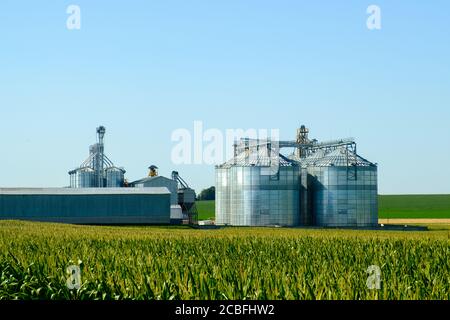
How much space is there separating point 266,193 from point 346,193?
8.86m

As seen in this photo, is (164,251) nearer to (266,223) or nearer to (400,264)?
(400,264)

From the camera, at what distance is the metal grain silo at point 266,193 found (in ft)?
271

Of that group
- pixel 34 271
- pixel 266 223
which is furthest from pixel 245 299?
pixel 266 223

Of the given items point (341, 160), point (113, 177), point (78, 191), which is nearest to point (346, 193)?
point (341, 160)

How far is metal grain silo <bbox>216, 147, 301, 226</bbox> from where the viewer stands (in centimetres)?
8275

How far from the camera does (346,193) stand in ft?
272

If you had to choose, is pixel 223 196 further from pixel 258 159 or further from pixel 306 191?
pixel 306 191

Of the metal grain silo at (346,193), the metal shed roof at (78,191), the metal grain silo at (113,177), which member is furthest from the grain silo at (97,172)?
the metal grain silo at (346,193)

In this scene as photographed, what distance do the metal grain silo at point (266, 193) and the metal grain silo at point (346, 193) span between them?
8.82 ft

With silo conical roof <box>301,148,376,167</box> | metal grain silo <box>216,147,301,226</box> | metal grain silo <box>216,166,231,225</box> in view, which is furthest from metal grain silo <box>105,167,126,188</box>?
silo conical roof <box>301,148,376,167</box>

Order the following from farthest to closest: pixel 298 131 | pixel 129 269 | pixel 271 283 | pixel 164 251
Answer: pixel 298 131, pixel 164 251, pixel 129 269, pixel 271 283

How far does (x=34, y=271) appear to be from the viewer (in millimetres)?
18578

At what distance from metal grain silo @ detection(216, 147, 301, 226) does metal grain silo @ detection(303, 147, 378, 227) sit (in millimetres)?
2689
